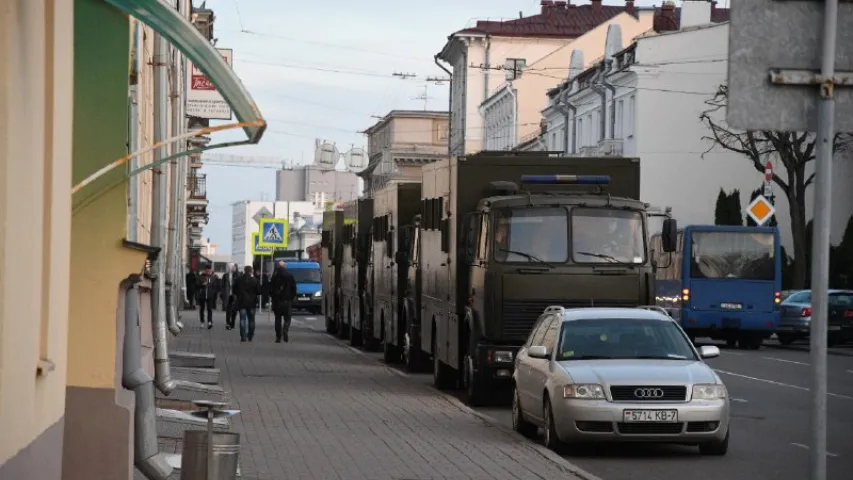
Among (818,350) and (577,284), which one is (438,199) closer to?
(577,284)

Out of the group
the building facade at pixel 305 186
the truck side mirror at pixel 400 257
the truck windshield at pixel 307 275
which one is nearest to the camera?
the truck side mirror at pixel 400 257

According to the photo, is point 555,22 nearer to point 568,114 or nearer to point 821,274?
point 568,114

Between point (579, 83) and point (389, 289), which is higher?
point (579, 83)

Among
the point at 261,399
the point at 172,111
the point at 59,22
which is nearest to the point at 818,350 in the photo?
the point at 59,22

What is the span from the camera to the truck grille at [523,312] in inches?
850

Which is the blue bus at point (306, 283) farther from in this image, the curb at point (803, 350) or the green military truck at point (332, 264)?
the curb at point (803, 350)

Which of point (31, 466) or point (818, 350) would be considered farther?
point (31, 466)

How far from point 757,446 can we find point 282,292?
23546 mm

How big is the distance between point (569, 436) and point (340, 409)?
5.27 meters

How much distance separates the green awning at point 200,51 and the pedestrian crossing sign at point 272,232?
4230cm

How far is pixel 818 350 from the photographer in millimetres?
5996

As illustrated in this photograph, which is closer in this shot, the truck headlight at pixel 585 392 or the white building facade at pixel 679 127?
the truck headlight at pixel 585 392

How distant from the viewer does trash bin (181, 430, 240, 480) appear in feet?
35.6

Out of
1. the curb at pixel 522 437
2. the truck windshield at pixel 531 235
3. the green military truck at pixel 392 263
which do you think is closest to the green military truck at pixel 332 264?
the green military truck at pixel 392 263
